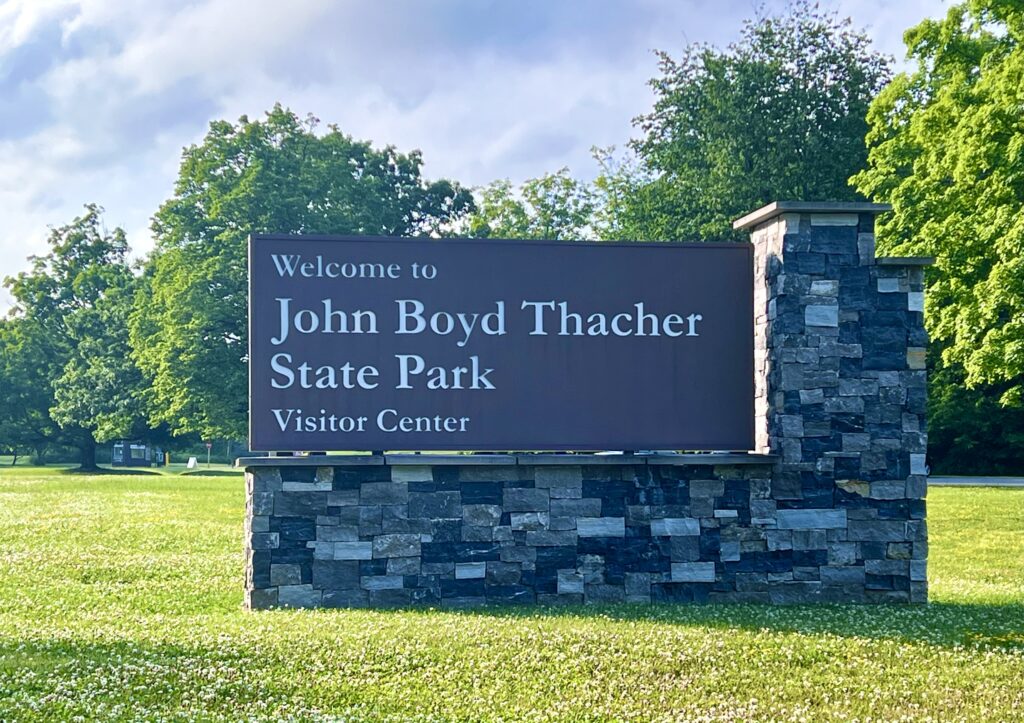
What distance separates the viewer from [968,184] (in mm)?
22094

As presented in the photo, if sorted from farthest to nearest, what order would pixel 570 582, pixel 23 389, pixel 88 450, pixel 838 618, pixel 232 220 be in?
pixel 23 389 → pixel 88 450 → pixel 232 220 → pixel 570 582 → pixel 838 618

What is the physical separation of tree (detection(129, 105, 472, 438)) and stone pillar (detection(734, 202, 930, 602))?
23.9 m

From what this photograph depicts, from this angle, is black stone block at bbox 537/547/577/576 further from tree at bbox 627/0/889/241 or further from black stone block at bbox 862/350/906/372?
tree at bbox 627/0/889/241

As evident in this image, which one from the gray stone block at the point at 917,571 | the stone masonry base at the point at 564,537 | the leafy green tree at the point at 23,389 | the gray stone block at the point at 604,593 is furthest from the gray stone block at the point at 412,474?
the leafy green tree at the point at 23,389

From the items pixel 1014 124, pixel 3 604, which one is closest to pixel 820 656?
pixel 3 604

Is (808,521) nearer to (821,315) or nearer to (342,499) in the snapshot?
(821,315)

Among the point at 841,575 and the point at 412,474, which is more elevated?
the point at 412,474

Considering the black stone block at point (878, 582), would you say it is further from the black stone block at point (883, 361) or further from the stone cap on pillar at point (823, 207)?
the stone cap on pillar at point (823, 207)

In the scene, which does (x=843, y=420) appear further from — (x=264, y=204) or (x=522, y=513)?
(x=264, y=204)

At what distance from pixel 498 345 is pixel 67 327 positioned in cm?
4899

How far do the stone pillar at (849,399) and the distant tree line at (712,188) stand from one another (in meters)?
11.5

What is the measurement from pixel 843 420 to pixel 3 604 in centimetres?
878

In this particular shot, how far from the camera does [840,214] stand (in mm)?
11039

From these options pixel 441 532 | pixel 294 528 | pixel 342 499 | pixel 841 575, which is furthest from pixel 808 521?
pixel 294 528
